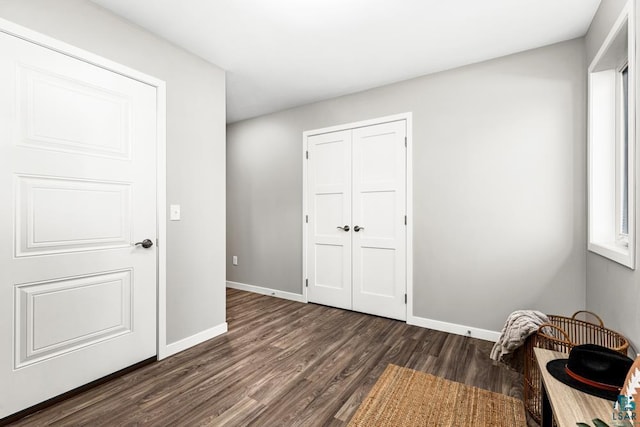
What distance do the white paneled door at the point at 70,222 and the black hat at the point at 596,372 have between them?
8.32 ft

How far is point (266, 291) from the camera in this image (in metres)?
4.23

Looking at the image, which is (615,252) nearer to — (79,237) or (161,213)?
(161,213)

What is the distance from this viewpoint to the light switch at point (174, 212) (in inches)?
97.5

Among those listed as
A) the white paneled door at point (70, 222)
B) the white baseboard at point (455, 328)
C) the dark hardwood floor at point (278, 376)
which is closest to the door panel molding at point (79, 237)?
the white paneled door at point (70, 222)

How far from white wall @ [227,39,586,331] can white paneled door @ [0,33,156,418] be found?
90.5 inches

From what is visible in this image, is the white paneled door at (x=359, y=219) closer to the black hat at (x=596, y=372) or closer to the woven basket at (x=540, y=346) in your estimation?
the woven basket at (x=540, y=346)

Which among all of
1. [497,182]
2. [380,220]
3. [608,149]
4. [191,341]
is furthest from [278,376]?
[608,149]

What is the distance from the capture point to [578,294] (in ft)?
7.89

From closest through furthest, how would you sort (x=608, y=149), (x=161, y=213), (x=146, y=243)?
(x=608, y=149) → (x=146, y=243) → (x=161, y=213)

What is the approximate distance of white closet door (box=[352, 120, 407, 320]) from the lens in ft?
10.5

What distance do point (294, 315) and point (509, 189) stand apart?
2446 millimetres

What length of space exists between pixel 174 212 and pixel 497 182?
2.75 m

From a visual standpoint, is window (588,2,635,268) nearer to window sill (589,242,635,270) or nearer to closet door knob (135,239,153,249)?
window sill (589,242,635,270)

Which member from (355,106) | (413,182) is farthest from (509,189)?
(355,106)
